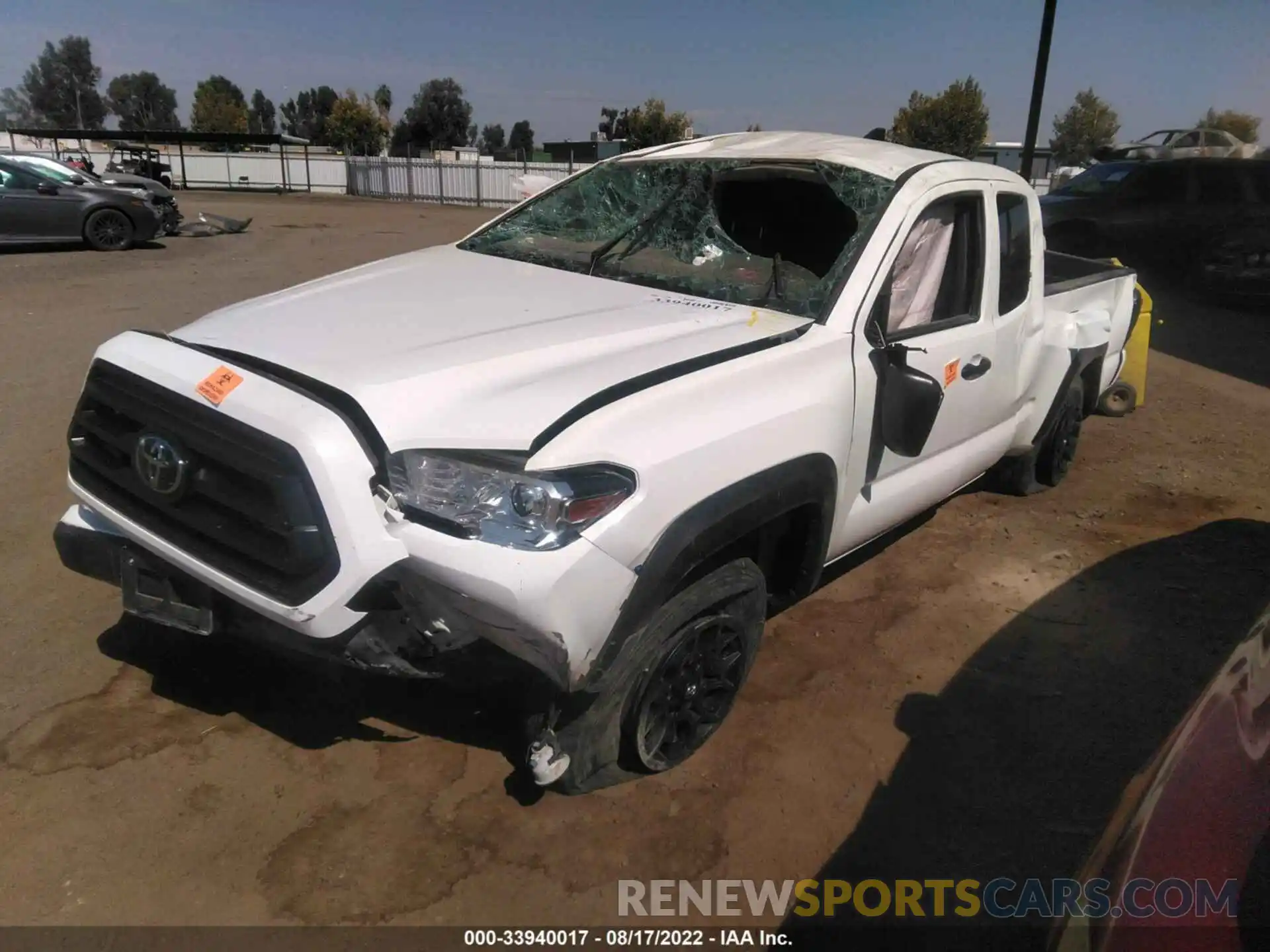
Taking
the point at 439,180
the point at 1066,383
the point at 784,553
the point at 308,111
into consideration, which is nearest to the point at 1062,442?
the point at 1066,383

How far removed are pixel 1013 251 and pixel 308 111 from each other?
111091mm

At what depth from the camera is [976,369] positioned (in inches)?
149

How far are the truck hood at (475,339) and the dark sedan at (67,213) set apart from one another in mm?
13769

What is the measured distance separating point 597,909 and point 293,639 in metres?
1.06

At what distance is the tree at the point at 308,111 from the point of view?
97019mm

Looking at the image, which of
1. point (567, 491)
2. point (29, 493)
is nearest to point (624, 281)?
point (567, 491)

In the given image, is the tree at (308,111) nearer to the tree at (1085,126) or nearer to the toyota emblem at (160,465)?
the tree at (1085,126)

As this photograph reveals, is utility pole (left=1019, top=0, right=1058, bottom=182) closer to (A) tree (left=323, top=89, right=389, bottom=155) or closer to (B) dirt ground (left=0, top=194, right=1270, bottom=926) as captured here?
(B) dirt ground (left=0, top=194, right=1270, bottom=926)

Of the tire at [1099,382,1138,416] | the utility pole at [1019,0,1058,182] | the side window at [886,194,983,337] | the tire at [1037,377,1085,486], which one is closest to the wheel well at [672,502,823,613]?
the side window at [886,194,983,337]

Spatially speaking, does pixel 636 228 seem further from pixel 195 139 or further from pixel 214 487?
pixel 195 139

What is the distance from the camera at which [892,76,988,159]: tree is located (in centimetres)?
4000

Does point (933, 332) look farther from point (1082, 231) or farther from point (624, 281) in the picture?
point (1082, 231)

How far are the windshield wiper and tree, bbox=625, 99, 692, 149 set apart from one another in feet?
134

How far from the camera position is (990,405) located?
13.5 ft
